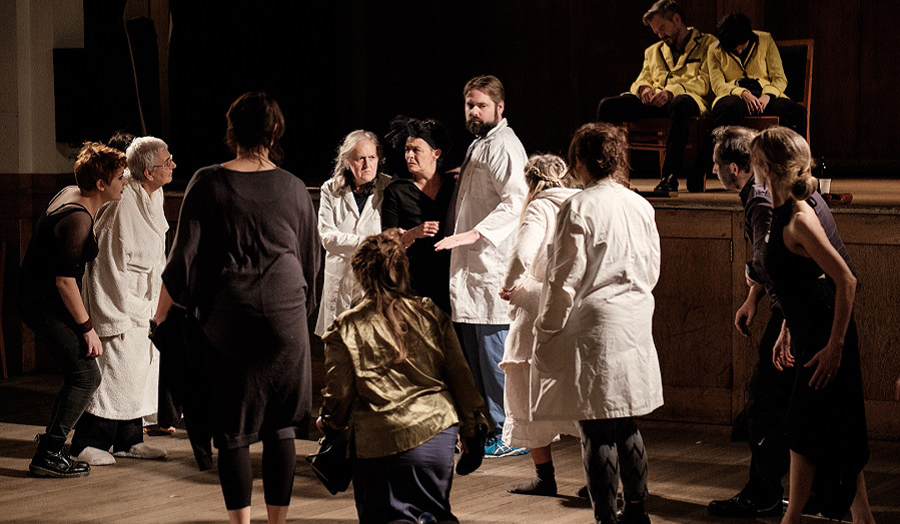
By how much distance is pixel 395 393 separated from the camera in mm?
3891

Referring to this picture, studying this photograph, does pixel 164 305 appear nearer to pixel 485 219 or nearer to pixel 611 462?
pixel 611 462

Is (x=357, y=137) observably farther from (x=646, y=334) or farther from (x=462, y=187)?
(x=646, y=334)

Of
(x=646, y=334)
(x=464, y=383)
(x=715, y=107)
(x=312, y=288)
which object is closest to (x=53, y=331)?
(x=312, y=288)

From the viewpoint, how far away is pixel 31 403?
7.05m

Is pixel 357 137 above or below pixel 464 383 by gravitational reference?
above

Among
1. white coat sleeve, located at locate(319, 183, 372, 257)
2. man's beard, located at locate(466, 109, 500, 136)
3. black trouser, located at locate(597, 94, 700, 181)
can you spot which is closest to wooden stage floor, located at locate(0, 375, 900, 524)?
white coat sleeve, located at locate(319, 183, 372, 257)

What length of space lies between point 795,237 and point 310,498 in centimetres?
214

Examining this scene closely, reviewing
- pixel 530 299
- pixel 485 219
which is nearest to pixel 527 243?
pixel 530 299

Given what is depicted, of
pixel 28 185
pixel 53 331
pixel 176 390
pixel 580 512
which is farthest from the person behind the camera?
pixel 28 185

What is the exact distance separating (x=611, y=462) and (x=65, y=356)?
249 centimetres

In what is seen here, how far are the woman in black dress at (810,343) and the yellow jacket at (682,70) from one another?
11.9ft

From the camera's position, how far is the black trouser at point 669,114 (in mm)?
7273

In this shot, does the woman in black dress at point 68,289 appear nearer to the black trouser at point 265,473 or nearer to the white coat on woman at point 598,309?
the black trouser at point 265,473

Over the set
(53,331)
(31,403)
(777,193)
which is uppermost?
(777,193)
